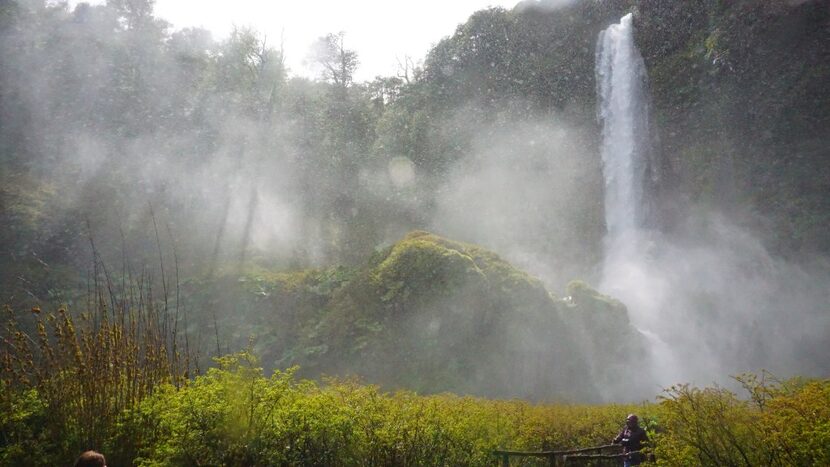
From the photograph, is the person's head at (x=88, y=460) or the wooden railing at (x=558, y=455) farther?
the wooden railing at (x=558, y=455)

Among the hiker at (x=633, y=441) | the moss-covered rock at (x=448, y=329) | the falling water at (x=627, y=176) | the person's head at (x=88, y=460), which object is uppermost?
the falling water at (x=627, y=176)

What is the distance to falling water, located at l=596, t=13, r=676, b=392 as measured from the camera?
79.6ft

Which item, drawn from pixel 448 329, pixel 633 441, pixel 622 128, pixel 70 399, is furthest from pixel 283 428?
pixel 622 128

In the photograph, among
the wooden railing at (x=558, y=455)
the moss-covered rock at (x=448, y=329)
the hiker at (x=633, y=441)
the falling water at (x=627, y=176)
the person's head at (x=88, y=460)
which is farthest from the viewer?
the falling water at (x=627, y=176)

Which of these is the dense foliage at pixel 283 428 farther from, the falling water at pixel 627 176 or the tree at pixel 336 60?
the tree at pixel 336 60

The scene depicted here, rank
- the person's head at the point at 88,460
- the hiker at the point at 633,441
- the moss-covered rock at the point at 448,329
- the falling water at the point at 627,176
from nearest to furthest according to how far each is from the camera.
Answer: the person's head at the point at 88,460 < the hiker at the point at 633,441 < the moss-covered rock at the point at 448,329 < the falling water at the point at 627,176

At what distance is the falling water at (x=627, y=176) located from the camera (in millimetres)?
24266

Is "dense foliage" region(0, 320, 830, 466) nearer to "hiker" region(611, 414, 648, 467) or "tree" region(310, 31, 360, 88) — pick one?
"hiker" region(611, 414, 648, 467)

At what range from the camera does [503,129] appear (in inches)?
1361

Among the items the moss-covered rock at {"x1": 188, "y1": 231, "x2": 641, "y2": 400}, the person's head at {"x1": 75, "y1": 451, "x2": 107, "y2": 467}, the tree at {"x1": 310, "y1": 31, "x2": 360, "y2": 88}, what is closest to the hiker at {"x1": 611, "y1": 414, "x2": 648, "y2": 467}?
the moss-covered rock at {"x1": 188, "y1": 231, "x2": 641, "y2": 400}

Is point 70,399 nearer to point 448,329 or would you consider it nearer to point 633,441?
point 633,441

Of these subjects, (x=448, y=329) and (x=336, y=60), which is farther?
(x=336, y=60)

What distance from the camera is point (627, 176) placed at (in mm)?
29094

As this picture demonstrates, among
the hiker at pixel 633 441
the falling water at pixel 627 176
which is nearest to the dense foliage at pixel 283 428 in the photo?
the hiker at pixel 633 441
